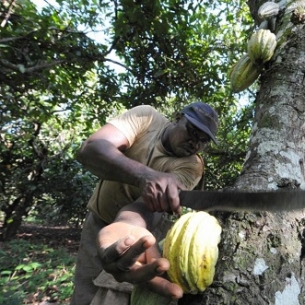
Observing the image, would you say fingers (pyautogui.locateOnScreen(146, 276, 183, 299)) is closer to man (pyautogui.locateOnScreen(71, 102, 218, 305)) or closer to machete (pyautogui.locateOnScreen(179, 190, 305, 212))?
man (pyautogui.locateOnScreen(71, 102, 218, 305))

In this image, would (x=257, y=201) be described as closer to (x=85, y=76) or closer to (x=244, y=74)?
(x=244, y=74)

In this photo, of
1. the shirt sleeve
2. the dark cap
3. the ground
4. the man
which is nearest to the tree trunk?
the man

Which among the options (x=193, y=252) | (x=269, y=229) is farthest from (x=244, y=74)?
(x=193, y=252)

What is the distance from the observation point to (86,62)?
4469 millimetres

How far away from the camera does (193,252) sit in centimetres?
107

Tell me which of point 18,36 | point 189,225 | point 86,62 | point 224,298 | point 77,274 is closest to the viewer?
point 224,298

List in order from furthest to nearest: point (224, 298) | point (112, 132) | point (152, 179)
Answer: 1. point (112, 132)
2. point (152, 179)
3. point (224, 298)

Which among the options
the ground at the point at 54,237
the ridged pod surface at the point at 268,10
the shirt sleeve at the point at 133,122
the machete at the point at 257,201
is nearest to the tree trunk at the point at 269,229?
the machete at the point at 257,201

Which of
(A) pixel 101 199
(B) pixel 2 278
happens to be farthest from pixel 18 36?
(B) pixel 2 278

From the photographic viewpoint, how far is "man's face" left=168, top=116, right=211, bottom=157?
6.02 ft

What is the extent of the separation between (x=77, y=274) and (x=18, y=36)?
2.52m

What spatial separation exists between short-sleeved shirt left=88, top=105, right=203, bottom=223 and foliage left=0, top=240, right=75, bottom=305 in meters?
1.92

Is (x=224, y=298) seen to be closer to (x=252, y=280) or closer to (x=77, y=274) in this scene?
(x=252, y=280)

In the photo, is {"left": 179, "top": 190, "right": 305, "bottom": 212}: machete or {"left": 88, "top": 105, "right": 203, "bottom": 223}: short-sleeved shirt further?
{"left": 88, "top": 105, "right": 203, "bottom": 223}: short-sleeved shirt
